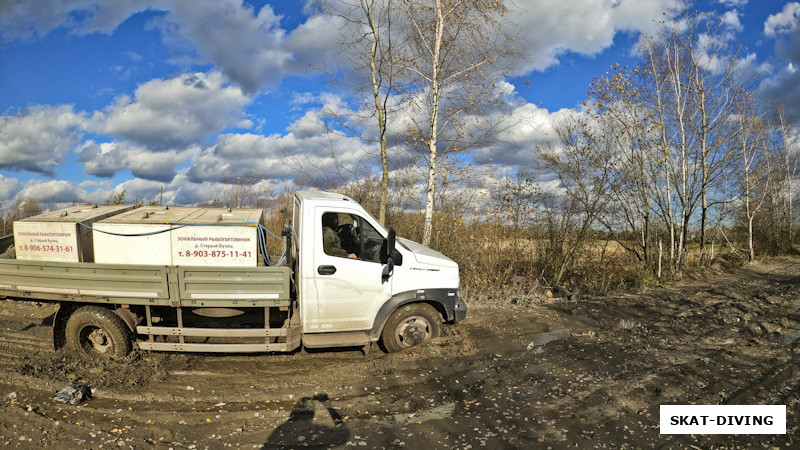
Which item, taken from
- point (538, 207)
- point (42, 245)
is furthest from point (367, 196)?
point (42, 245)

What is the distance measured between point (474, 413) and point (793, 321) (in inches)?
315

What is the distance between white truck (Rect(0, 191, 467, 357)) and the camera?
5453mm

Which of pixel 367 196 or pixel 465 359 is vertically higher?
pixel 367 196

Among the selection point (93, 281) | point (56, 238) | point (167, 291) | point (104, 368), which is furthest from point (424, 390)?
point (56, 238)

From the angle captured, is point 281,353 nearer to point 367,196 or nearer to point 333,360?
point 333,360

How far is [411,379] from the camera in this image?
5.48m

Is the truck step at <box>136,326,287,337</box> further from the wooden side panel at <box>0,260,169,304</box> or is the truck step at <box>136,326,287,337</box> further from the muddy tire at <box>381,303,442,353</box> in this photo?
the muddy tire at <box>381,303,442,353</box>

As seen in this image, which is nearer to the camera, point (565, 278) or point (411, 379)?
point (411, 379)

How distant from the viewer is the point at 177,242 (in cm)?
549

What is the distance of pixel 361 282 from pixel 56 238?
3910 millimetres

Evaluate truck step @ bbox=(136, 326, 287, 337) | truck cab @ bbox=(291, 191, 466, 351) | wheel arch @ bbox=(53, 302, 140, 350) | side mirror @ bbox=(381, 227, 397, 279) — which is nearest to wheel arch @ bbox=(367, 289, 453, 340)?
truck cab @ bbox=(291, 191, 466, 351)

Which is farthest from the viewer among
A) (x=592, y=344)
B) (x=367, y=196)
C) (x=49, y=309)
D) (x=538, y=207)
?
(x=367, y=196)

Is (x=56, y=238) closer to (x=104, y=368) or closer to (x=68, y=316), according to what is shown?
(x=68, y=316)
